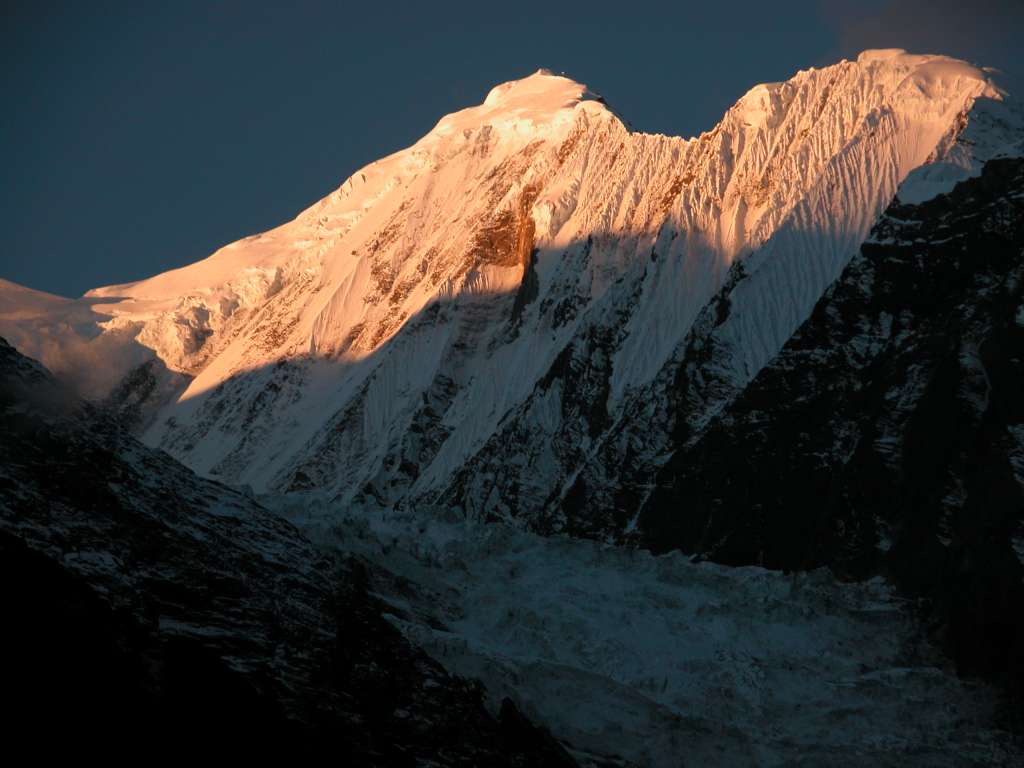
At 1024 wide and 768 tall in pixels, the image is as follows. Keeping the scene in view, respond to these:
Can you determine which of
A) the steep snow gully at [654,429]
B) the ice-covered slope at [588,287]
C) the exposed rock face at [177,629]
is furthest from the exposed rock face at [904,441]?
the exposed rock face at [177,629]

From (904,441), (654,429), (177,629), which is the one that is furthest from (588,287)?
(177,629)

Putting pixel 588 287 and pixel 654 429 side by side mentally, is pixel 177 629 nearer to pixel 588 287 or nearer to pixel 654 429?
pixel 654 429

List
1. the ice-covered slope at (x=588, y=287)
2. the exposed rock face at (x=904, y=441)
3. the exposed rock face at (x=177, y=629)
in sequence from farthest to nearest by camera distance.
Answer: the ice-covered slope at (x=588, y=287), the exposed rock face at (x=904, y=441), the exposed rock face at (x=177, y=629)

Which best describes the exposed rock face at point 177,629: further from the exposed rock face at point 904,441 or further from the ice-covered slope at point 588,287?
the ice-covered slope at point 588,287

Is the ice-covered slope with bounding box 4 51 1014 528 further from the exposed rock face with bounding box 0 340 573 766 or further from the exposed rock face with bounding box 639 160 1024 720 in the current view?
the exposed rock face with bounding box 0 340 573 766

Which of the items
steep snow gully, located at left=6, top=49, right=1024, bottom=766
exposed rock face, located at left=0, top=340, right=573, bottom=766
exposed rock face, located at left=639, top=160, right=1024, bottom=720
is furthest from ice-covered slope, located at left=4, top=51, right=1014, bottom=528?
exposed rock face, located at left=0, top=340, right=573, bottom=766

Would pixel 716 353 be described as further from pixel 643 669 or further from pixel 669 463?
pixel 643 669

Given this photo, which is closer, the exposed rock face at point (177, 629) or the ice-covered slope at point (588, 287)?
the exposed rock face at point (177, 629)
